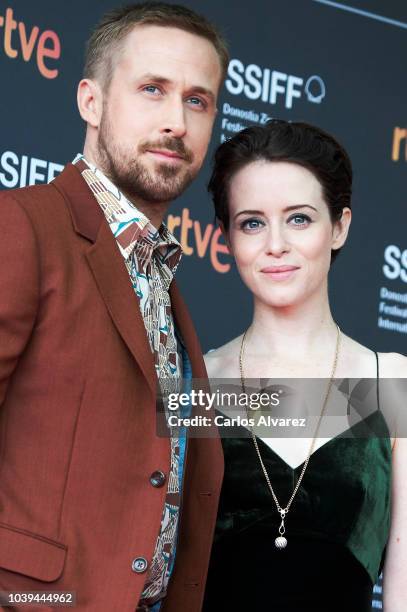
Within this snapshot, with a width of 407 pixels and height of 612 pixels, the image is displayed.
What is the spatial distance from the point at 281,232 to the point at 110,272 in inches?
26.2

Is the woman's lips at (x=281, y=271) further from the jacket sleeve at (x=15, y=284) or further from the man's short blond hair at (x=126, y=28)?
the jacket sleeve at (x=15, y=284)

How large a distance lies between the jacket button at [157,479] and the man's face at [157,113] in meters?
0.61

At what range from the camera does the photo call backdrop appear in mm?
3898

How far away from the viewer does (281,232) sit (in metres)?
2.94

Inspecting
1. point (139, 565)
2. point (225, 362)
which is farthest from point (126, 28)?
point (139, 565)

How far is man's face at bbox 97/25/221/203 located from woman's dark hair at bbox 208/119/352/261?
1.19 feet

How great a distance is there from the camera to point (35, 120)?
390cm

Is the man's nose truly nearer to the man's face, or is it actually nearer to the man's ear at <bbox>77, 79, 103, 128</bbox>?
the man's face

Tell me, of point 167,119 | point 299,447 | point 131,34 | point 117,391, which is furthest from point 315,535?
point 131,34

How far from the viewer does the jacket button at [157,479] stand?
2.32 metres

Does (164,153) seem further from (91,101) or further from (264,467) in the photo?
(264,467)

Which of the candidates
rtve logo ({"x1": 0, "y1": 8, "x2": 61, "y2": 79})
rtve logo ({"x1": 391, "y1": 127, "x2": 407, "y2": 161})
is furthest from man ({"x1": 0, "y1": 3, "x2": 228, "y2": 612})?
rtve logo ({"x1": 391, "y1": 127, "x2": 407, "y2": 161})

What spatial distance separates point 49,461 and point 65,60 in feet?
6.64

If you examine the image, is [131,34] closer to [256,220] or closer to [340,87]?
[256,220]
